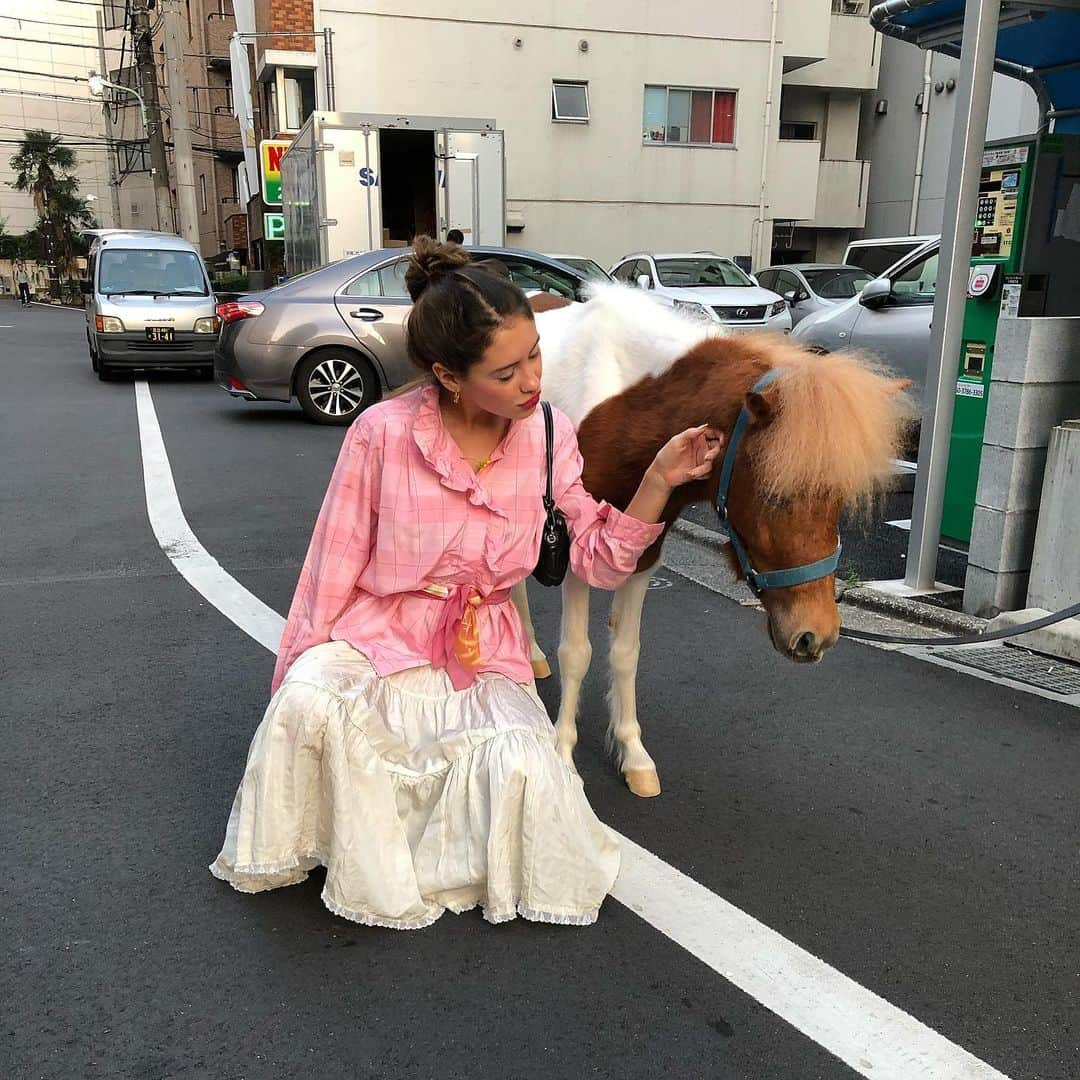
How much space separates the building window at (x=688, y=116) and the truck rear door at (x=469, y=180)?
11423 millimetres

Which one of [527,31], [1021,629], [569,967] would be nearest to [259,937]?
[569,967]

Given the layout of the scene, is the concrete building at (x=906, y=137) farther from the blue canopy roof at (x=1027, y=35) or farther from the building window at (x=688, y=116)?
the blue canopy roof at (x=1027, y=35)

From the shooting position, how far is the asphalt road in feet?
7.28

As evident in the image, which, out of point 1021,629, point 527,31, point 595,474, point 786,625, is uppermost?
point 527,31

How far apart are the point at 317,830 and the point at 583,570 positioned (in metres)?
1.02

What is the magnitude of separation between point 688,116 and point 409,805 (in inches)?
967

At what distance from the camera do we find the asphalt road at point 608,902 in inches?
87.4

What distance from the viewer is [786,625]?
2447 millimetres

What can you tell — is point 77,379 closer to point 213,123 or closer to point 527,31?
point 527,31

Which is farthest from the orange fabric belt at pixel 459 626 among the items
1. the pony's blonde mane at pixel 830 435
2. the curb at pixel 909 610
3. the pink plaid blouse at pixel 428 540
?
the curb at pixel 909 610

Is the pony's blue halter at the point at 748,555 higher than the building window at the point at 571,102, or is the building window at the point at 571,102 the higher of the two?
the building window at the point at 571,102

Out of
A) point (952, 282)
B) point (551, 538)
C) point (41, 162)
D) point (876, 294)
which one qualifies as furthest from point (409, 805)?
point (41, 162)

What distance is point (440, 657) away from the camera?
2688 mm

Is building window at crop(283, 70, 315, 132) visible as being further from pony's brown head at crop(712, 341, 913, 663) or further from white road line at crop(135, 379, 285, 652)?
pony's brown head at crop(712, 341, 913, 663)
